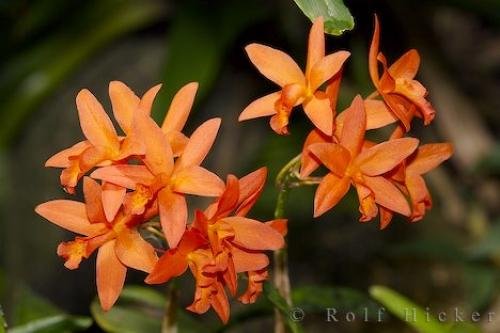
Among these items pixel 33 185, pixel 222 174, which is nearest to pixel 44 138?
pixel 33 185

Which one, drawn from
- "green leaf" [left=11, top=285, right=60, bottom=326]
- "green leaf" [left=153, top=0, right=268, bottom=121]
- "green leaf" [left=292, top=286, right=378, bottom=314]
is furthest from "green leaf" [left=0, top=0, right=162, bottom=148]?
"green leaf" [left=292, top=286, right=378, bottom=314]

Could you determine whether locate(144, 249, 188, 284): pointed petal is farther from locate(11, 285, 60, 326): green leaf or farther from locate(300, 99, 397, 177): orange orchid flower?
locate(11, 285, 60, 326): green leaf

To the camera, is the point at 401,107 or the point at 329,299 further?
the point at 329,299

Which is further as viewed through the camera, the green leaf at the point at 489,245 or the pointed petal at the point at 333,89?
the green leaf at the point at 489,245

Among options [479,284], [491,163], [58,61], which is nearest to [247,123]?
[58,61]

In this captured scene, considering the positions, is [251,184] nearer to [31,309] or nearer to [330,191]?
[330,191]

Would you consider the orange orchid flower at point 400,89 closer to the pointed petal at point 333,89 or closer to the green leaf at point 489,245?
the pointed petal at point 333,89

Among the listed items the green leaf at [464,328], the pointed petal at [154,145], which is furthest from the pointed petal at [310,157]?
the green leaf at [464,328]
